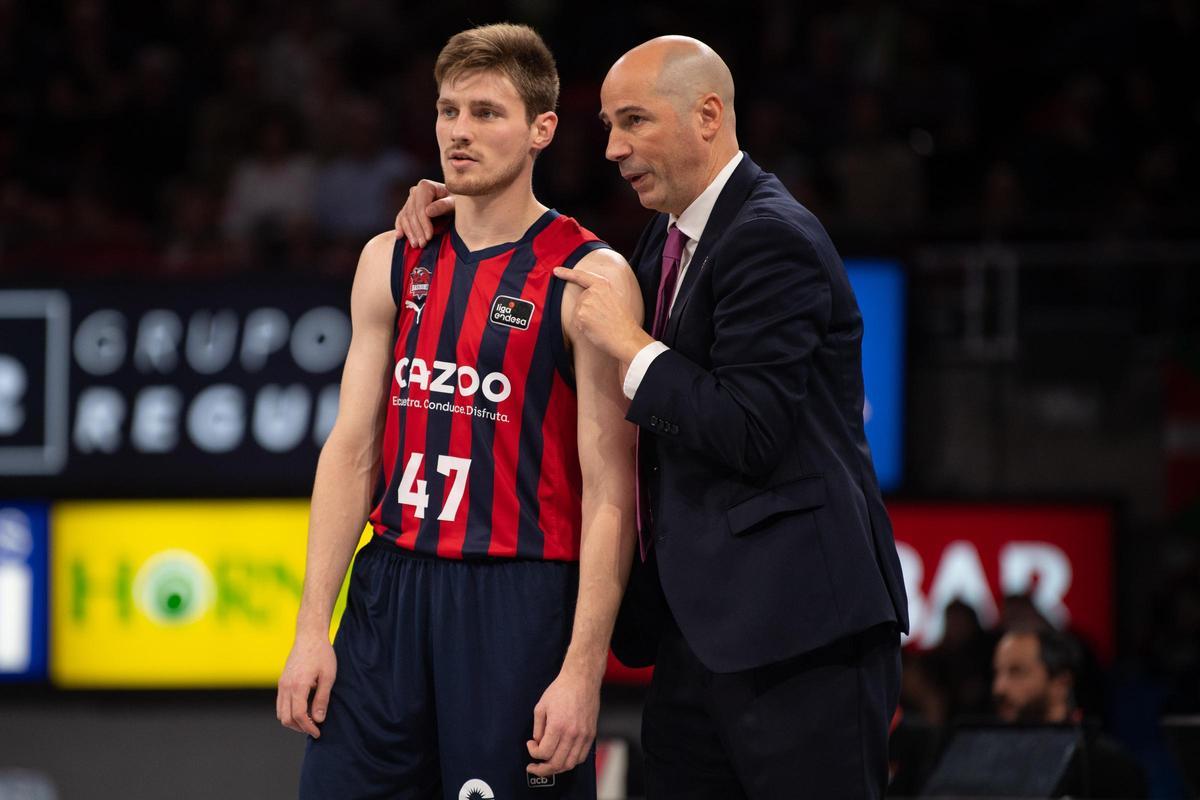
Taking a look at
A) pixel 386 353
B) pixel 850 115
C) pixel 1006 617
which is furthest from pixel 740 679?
pixel 850 115

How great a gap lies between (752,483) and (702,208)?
0.54m

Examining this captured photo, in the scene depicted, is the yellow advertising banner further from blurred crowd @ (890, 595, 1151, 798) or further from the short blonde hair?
the short blonde hair

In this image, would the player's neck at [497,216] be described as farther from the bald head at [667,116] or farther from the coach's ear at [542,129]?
the bald head at [667,116]

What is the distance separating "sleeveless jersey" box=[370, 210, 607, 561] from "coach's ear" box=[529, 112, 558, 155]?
0.22 meters

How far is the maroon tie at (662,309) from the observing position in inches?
132

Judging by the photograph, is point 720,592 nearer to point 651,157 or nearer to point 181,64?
point 651,157

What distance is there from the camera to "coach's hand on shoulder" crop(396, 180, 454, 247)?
11.5ft

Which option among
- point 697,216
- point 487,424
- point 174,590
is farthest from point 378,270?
point 174,590

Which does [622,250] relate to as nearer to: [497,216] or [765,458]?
[497,216]

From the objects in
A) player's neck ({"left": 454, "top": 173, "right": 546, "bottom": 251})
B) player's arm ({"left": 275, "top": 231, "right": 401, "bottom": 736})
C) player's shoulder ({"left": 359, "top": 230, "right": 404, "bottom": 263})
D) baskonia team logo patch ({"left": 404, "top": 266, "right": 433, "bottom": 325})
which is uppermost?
player's neck ({"left": 454, "top": 173, "right": 546, "bottom": 251})

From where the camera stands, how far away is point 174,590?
24.0 ft

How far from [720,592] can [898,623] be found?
34 cm

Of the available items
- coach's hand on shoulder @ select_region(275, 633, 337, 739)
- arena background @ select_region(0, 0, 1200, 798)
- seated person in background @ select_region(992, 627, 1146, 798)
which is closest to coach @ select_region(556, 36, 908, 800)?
coach's hand on shoulder @ select_region(275, 633, 337, 739)

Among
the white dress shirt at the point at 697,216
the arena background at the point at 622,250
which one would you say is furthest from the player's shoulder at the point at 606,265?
the arena background at the point at 622,250
